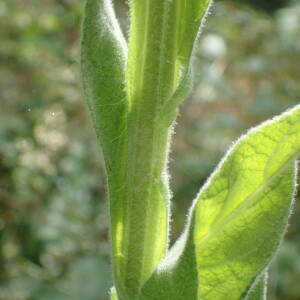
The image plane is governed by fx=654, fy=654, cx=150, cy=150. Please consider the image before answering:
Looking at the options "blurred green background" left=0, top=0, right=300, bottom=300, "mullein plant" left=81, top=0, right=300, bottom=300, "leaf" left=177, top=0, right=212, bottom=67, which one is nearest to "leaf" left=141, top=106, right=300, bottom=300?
"mullein plant" left=81, top=0, right=300, bottom=300

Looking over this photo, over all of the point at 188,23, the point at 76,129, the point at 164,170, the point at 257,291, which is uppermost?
the point at 188,23

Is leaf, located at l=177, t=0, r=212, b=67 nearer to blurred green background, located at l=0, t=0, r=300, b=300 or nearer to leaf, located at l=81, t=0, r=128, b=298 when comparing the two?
leaf, located at l=81, t=0, r=128, b=298

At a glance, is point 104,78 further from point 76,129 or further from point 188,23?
point 76,129

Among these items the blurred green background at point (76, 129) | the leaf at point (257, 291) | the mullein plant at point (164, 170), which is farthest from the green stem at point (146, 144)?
the blurred green background at point (76, 129)

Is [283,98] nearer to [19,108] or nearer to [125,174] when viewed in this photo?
[19,108]

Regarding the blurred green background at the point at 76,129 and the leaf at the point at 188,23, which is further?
the blurred green background at the point at 76,129

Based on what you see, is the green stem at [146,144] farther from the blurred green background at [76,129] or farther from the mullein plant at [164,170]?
the blurred green background at [76,129]

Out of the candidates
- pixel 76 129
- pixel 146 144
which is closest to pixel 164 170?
pixel 146 144
